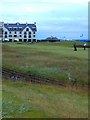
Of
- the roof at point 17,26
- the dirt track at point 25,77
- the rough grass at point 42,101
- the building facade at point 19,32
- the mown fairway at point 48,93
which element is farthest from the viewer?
the roof at point 17,26

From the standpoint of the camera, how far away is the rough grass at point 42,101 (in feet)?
76.4

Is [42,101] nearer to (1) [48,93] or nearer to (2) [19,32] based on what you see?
(1) [48,93]

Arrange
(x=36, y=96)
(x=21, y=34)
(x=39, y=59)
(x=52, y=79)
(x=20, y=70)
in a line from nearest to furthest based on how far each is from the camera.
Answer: (x=36, y=96) < (x=52, y=79) < (x=20, y=70) < (x=39, y=59) < (x=21, y=34)

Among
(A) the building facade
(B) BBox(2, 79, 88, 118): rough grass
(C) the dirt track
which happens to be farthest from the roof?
(B) BBox(2, 79, 88, 118): rough grass

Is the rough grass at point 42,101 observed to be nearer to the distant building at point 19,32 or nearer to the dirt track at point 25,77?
the dirt track at point 25,77

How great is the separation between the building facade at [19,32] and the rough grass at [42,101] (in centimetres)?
13357

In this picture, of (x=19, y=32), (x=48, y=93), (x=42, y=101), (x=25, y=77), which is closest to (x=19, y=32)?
(x=19, y=32)

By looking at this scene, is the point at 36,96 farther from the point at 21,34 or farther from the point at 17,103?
the point at 21,34

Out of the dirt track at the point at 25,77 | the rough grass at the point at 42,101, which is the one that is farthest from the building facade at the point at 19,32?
the rough grass at the point at 42,101

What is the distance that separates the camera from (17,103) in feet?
85.1

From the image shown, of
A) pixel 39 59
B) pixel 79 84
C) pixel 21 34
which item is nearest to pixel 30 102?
pixel 79 84

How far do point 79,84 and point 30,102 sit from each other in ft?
30.1

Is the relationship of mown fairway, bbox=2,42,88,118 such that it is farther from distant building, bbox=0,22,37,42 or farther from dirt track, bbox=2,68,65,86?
distant building, bbox=0,22,37,42

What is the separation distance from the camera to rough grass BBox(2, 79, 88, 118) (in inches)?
917
